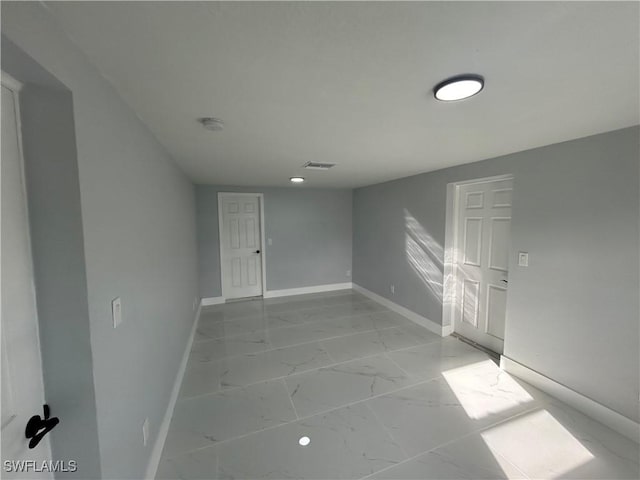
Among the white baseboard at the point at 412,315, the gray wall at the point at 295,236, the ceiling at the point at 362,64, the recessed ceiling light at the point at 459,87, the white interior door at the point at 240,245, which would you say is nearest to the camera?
the ceiling at the point at 362,64

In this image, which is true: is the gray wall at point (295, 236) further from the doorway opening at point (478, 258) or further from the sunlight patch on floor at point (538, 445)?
the sunlight patch on floor at point (538, 445)

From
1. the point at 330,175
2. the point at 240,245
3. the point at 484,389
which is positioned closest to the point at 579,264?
the point at 484,389

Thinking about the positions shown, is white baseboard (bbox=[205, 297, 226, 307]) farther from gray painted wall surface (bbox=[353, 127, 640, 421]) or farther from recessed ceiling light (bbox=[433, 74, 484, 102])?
recessed ceiling light (bbox=[433, 74, 484, 102])

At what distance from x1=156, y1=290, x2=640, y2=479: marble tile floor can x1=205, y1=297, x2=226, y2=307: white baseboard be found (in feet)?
4.83

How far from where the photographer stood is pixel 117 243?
120cm

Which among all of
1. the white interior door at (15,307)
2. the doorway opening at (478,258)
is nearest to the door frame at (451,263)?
the doorway opening at (478,258)

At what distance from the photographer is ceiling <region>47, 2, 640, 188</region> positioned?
767 millimetres

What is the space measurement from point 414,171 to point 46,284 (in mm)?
3498

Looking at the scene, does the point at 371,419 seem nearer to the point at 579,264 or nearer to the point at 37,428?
the point at 37,428

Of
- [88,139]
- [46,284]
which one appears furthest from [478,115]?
[46,284]

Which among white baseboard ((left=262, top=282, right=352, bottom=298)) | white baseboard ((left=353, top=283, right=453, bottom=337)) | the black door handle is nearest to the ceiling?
the black door handle

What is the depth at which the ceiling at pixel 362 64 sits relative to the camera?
77cm

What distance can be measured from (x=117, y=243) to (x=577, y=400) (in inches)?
133

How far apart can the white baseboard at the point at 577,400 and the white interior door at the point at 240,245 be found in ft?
13.2
